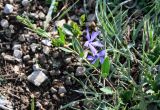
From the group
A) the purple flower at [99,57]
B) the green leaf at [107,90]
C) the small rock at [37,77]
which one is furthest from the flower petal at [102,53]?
the small rock at [37,77]

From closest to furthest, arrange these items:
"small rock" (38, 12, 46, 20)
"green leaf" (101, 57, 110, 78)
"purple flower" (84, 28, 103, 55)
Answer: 1. "green leaf" (101, 57, 110, 78)
2. "purple flower" (84, 28, 103, 55)
3. "small rock" (38, 12, 46, 20)

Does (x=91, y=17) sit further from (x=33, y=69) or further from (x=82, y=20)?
(x=33, y=69)

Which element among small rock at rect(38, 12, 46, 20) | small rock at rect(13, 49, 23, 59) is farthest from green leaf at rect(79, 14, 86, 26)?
small rock at rect(13, 49, 23, 59)

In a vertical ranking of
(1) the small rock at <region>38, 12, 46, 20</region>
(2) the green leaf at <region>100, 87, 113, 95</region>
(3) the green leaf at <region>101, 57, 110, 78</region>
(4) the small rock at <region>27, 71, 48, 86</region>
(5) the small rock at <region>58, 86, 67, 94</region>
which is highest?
(1) the small rock at <region>38, 12, 46, 20</region>

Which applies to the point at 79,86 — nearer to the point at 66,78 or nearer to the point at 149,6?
the point at 66,78

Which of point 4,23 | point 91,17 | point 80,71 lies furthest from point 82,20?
point 4,23

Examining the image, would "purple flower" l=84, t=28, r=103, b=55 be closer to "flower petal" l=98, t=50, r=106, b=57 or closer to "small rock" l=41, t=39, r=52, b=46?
"flower petal" l=98, t=50, r=106, b=57

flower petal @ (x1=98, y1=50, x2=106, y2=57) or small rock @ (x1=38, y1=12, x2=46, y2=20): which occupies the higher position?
small rock @ (x1=38, y1=12, x2=46, y2=20)

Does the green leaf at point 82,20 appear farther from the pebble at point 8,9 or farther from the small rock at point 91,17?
the pebble at point 8,9

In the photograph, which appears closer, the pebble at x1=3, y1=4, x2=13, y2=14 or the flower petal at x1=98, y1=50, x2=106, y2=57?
the flower petal at x1=98, y1=50, x2=106, y2=57
